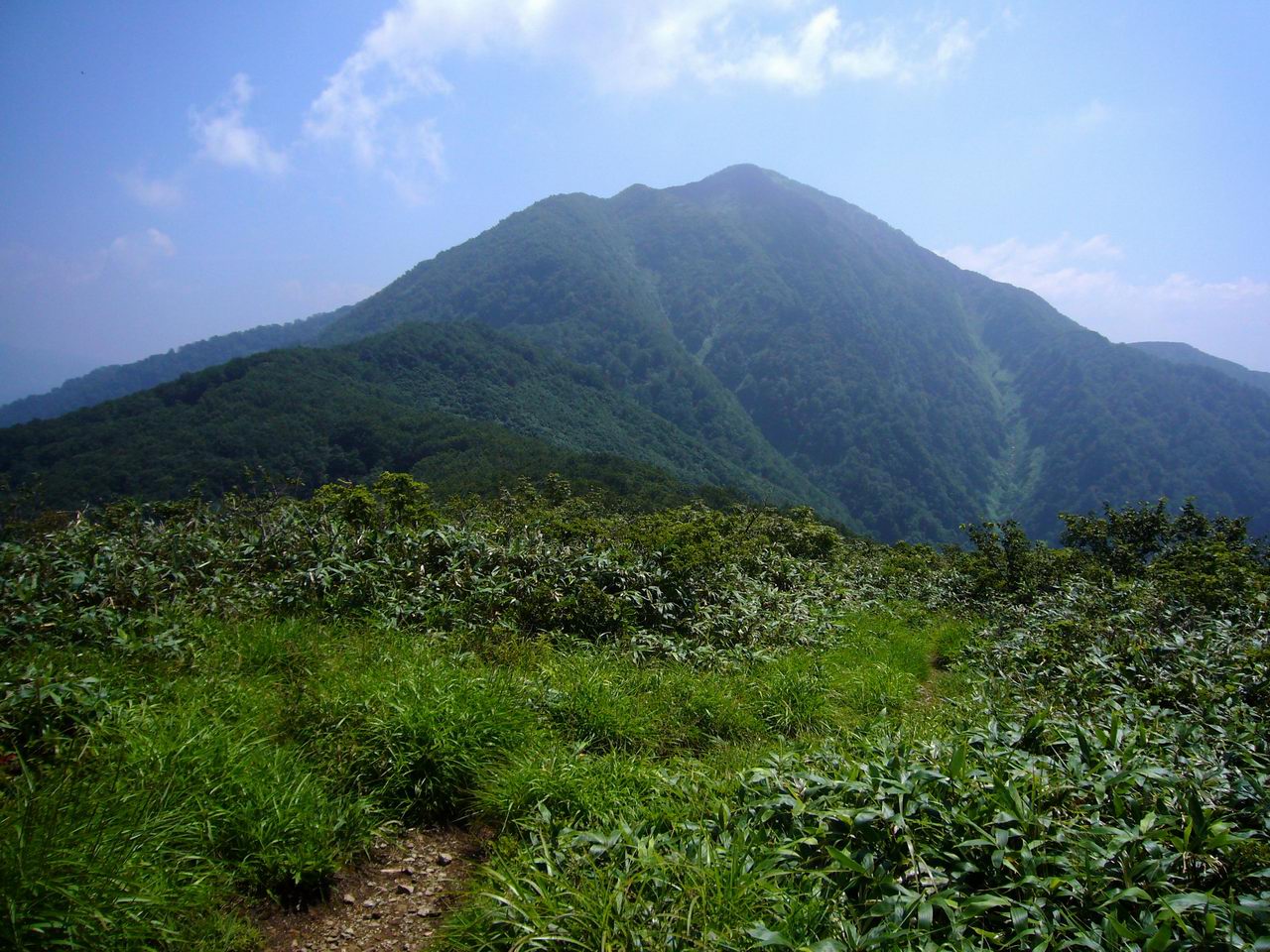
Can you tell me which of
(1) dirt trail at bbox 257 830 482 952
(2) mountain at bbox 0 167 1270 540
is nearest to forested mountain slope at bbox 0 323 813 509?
(2) mountain at bbox 0 167 1270 540

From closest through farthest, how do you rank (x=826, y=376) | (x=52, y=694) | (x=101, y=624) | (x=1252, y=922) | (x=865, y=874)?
(x=1252, y=922), (x=865, y=874), (x=52, y=694), (x=101, y=624), (x=826, y=376)

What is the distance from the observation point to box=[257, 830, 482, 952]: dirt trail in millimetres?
2309

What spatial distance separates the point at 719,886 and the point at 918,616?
8.80 metres

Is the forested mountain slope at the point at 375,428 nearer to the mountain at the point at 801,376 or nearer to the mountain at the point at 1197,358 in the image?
the mountain at the point at 801,376

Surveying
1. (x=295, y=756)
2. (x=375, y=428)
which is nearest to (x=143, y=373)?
(x=375, y=428)

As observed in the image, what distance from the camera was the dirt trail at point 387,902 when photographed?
7.57ft

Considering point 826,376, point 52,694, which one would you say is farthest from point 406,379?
point 52,694

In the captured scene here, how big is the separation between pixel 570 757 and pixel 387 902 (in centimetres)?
101

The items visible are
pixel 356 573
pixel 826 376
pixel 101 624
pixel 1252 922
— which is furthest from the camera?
pixel 826 376

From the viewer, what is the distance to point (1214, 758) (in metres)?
2.98

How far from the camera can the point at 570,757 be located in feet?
10.6

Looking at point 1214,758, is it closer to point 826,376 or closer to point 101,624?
point 101,624

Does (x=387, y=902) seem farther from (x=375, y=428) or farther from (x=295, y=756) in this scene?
(x=375, y=428)

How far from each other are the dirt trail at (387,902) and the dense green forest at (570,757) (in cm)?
4
